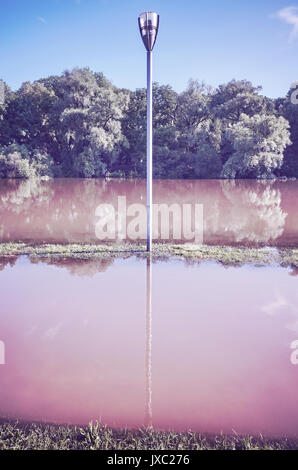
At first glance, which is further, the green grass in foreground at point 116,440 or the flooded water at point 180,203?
the flooded water at point 180,203

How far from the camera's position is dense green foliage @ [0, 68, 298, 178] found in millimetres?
37625

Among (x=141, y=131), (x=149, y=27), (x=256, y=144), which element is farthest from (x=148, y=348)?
(x=141, y=131)

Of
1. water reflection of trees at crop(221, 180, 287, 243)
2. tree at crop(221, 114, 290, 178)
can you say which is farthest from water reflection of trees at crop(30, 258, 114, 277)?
tree at crop(221, 114, 290, 178)

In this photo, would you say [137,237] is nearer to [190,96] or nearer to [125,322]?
[125,322]

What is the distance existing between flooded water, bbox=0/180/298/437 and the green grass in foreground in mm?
129

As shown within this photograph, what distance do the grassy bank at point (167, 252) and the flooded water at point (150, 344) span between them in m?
0.42

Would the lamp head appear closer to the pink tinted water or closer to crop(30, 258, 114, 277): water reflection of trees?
crop(30, 258, 114, 277): water reflection of trees

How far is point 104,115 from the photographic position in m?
40.7

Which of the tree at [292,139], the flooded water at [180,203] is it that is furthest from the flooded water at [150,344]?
the tree at [292,139]

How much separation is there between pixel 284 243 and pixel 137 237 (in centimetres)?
452

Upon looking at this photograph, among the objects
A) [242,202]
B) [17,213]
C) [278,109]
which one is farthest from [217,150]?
[17,213]

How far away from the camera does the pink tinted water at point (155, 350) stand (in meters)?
3.68

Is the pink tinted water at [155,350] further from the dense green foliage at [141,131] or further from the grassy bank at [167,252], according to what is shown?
the dense green foliage at [141,131]

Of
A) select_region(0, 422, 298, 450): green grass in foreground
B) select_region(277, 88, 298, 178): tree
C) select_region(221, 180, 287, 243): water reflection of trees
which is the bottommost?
select_region(0, 422, 298, 450): green grass in foreground
